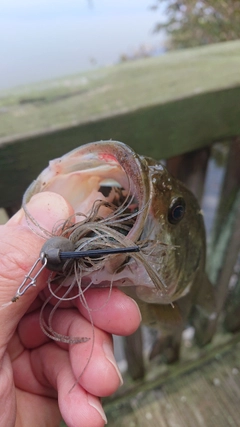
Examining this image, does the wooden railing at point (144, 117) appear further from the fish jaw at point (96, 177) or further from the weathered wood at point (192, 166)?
the fish jaw at point (96, 177)

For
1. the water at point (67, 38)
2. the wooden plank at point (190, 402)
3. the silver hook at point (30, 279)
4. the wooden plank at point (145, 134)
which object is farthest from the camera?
the water at point (67, 38)

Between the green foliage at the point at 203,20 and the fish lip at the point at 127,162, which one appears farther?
the green foliage at the point at 203,20

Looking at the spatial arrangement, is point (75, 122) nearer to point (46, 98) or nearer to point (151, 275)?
point (46, 98)

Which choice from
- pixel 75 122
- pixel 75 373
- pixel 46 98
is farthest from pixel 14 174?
pixel 75 373

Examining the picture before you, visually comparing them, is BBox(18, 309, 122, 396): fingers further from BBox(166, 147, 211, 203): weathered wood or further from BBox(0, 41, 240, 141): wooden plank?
BBox(166, 147, 211, 203): weathered wood

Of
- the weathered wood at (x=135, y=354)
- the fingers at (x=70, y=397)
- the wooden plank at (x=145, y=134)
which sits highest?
the wooden plank at (x=145, y=134)

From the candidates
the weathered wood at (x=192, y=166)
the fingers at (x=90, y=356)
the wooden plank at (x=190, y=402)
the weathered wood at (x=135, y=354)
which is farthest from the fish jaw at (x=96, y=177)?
the wooden plank at (x=190, y=402)

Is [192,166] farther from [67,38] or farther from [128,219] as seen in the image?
[67,38]
